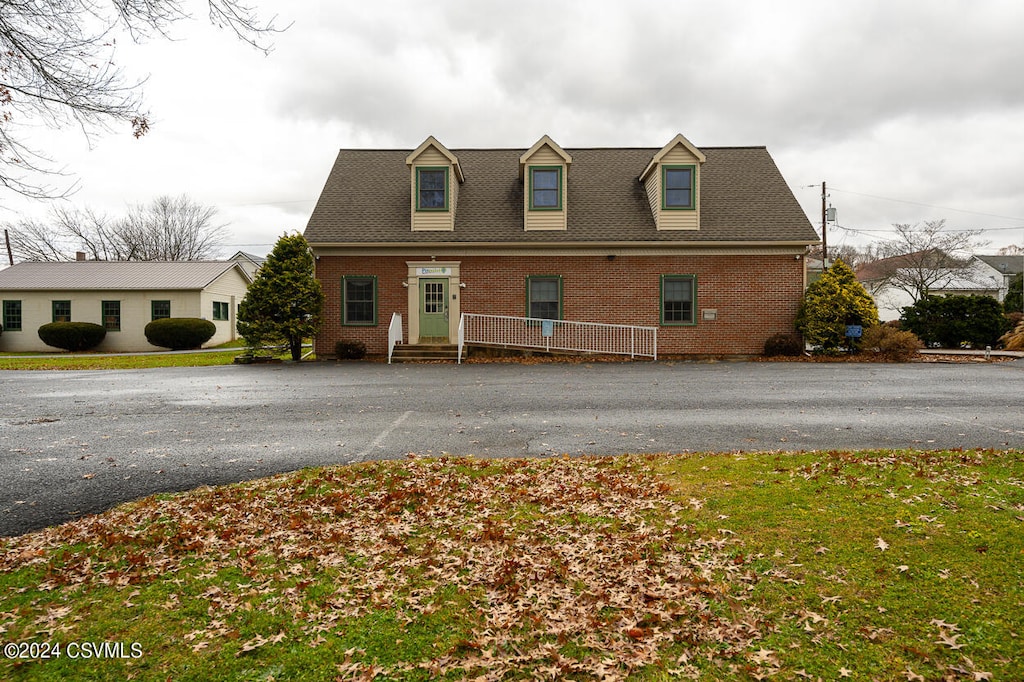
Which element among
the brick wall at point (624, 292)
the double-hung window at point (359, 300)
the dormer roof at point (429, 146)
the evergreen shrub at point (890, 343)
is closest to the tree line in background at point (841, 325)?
the evergreen shrub at point (890, 343)

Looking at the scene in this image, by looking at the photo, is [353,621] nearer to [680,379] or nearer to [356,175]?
[680,379]

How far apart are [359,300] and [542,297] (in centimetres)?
610

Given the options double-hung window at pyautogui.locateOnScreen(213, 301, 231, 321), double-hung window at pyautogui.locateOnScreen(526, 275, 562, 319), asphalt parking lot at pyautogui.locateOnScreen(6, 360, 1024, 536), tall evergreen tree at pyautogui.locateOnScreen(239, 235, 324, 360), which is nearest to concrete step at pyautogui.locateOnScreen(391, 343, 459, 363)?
tall evergreen tree at pyautogui.locateOnScreen(239, 235, 324, 360)

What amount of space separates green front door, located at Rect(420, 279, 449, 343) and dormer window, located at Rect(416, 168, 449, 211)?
2.68m

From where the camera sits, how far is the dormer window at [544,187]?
19.4 meters

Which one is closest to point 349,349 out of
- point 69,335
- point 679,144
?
point 679,144

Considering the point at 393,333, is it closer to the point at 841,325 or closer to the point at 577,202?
the point at 577,202

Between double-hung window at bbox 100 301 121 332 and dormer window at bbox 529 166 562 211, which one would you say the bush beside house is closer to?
dormer window at bbox 529 166 562 211

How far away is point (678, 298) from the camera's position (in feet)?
62.6

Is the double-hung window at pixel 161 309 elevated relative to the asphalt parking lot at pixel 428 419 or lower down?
elevated

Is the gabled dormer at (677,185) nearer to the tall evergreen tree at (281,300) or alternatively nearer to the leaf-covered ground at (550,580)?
the tall evergreen tree at (281,300)

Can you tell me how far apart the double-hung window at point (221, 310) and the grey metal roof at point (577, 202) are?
13985 mm

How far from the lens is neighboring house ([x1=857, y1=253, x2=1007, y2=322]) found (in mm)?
39500

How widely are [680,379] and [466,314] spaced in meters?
7.67
